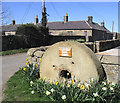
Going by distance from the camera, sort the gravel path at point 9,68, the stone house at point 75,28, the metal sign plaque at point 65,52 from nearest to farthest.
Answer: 1. the metal sign plaque at point 65,52
2. the gravel path at point 9,68
3. the stone house at point 75,28

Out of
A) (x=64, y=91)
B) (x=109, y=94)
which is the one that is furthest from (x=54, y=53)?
(x=109, y=94)

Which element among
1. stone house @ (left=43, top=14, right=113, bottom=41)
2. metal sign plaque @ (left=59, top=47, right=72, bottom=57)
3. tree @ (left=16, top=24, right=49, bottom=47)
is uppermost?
stone house @ (left=43, top=14, right=113, bottom=41)

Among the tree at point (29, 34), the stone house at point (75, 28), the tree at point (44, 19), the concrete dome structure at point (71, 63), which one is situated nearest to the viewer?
the concrete dome structure at point (71, 63)

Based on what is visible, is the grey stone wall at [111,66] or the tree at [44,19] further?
the tree at [44,19]

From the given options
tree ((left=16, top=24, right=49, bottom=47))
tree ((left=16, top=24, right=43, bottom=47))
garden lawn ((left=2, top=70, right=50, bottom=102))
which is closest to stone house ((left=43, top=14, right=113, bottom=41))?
tree ((left=16, top=24, right=49, bottom=47))

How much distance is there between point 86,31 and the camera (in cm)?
3152

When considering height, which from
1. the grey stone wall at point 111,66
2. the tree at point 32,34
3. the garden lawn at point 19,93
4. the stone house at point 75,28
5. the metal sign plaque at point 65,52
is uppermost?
the stone house at point 75,28

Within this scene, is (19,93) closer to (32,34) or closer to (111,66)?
(111,66)

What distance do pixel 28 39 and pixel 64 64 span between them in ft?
48.7

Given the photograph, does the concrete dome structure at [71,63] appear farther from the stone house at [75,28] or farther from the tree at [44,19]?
the stone house at [75,28]

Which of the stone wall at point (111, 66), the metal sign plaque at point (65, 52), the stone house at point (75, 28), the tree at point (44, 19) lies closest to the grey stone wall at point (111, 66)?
the stone wall at point (111, 66)

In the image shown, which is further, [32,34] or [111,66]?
[32,34]

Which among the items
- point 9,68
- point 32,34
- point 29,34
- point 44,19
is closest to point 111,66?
point 9,68

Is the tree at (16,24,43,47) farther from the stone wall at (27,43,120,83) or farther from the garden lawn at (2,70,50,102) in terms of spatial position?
the stone wall at (27,43,120,83)
